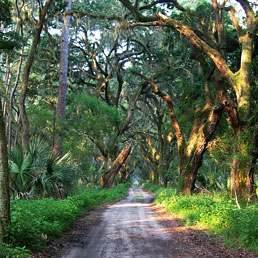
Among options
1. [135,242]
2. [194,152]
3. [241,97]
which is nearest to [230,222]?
[135,242]

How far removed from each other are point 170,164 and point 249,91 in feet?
72.5

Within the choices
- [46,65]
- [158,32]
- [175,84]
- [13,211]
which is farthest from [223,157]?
[46,65]

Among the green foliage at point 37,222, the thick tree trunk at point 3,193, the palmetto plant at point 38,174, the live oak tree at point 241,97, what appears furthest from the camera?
the live oak tree at point 241,97

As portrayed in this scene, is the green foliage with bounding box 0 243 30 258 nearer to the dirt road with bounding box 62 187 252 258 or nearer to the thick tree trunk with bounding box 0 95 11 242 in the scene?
the thick tree trunk with bounding box 0 95 11 242

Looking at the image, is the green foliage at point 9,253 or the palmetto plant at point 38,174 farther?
the palmetto plant at point 38,174

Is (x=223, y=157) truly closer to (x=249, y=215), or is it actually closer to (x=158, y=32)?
(x=249, y=215)

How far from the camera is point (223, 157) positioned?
12.0 m

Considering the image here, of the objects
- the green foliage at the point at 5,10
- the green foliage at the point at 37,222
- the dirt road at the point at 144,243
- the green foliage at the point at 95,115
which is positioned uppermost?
the green foliage at the point at 5,10

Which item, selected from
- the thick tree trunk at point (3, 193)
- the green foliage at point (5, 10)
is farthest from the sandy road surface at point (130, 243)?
the green foliage at point (5, 10)

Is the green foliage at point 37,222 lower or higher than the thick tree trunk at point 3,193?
lower

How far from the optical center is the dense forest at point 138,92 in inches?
445

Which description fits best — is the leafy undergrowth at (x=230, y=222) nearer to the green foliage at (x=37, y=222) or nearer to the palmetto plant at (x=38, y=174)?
the green foliage at (x=37, y=222)

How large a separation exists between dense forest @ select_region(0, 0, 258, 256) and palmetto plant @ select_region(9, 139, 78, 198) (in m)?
0.04

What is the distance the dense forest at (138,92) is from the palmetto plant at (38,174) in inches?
1.4
